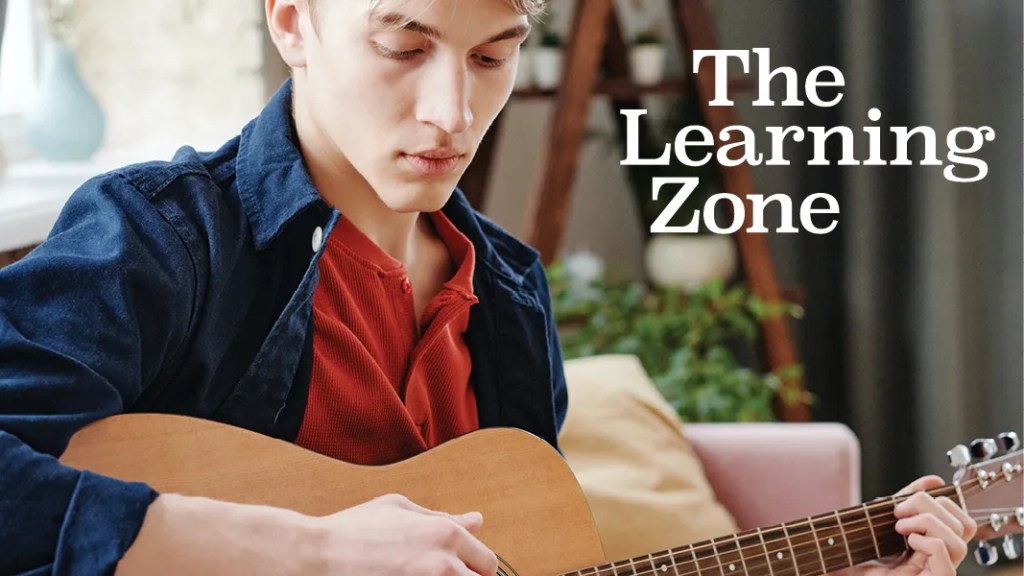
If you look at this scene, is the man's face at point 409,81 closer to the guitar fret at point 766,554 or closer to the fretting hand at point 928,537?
the guitar fret at point 766,554

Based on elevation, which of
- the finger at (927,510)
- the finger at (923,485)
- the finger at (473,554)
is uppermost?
the finger at (473,554)

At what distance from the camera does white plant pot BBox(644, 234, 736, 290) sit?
3.04 meters

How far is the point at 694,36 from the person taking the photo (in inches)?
111

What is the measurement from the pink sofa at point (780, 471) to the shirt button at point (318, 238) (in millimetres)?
1209

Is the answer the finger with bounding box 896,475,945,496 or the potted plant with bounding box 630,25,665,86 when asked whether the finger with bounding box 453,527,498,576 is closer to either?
the finger with bounding box 896,475,945,496

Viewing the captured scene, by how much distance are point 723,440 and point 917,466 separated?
1.40m

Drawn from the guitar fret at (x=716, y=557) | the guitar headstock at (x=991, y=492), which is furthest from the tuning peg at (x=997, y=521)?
the guitar fret at (x=716, y=557)

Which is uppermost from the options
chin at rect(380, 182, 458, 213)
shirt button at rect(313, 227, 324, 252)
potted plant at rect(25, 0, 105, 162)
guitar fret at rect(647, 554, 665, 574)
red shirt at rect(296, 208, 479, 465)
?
potted plant at rect(25, 0, 105, 162)

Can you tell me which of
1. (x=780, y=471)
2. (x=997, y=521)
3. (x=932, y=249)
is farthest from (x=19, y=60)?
(x=932, y=249)

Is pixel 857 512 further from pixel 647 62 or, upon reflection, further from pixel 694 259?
pixel 647 62

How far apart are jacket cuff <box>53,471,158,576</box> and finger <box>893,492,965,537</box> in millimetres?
812

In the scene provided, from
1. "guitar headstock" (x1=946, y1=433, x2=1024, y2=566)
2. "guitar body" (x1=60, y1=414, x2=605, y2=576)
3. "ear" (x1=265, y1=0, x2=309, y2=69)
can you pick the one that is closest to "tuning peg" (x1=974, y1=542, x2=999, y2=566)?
"guitar headstock" (x1=946, y1=433, x2=1024, y2=566)

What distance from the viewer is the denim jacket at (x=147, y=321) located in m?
0.86

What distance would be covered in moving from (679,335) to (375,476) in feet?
6.39
